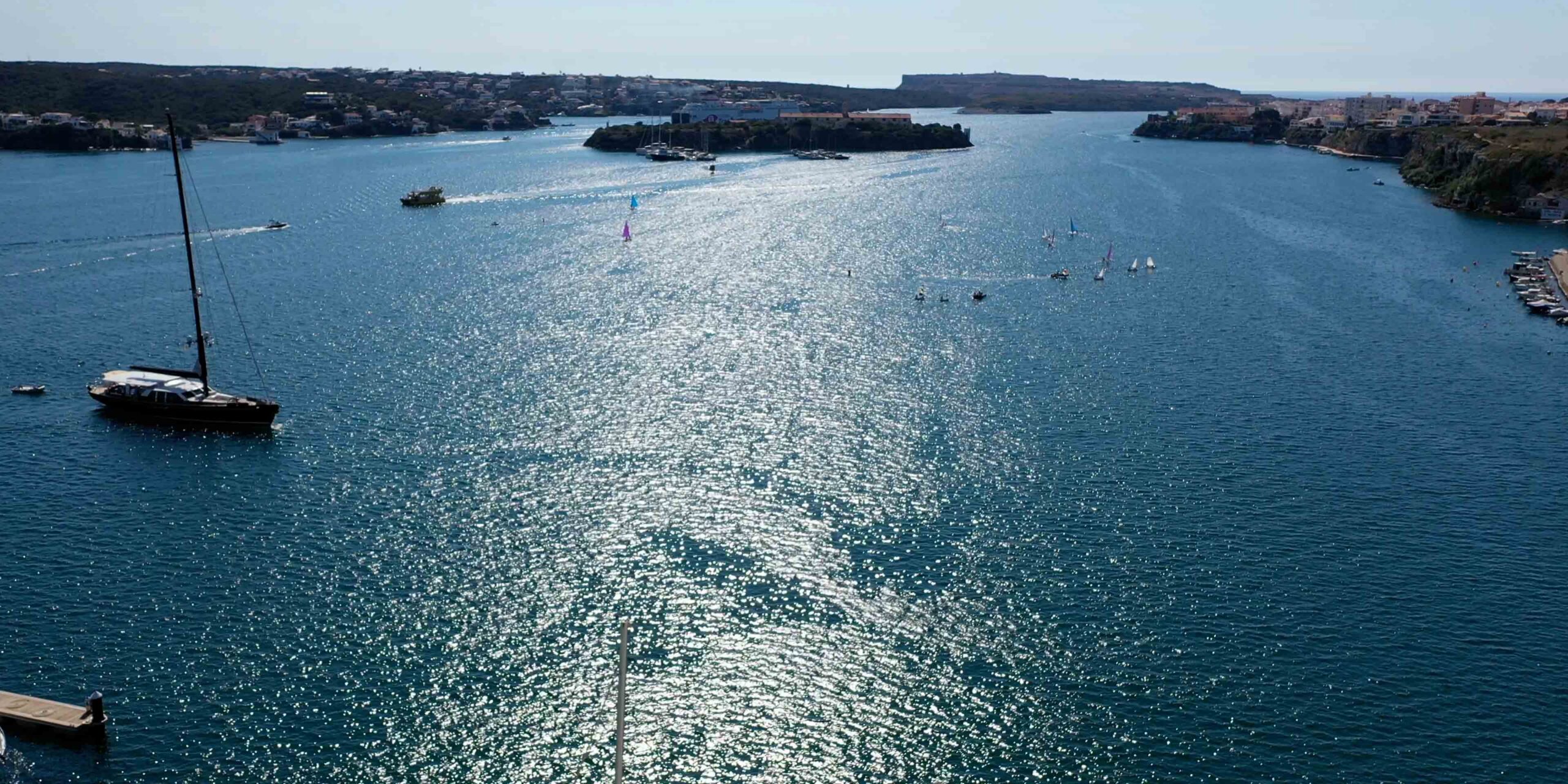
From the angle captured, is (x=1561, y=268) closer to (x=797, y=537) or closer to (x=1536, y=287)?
(x=1536, y=287)

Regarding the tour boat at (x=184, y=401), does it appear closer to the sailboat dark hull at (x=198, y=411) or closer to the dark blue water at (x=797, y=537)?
the sailboat dark hull at (x=198, y=411)

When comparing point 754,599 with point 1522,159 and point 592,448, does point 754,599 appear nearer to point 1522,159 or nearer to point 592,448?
point 592,448

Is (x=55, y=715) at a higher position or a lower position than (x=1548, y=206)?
lower

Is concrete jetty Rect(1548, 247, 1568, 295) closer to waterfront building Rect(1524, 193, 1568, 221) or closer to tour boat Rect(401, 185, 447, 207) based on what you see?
waterfront building Rect(1524, 193, 1568, 221)

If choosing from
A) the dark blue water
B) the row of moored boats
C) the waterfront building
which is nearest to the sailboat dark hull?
the dark blue water

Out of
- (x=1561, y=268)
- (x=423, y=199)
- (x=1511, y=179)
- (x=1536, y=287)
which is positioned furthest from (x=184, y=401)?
(x=1511, y=179)

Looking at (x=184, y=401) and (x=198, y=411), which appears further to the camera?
(x=184, y=401)

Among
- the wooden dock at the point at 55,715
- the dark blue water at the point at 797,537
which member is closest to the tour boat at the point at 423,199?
the dark blue water at the point at 797,537
